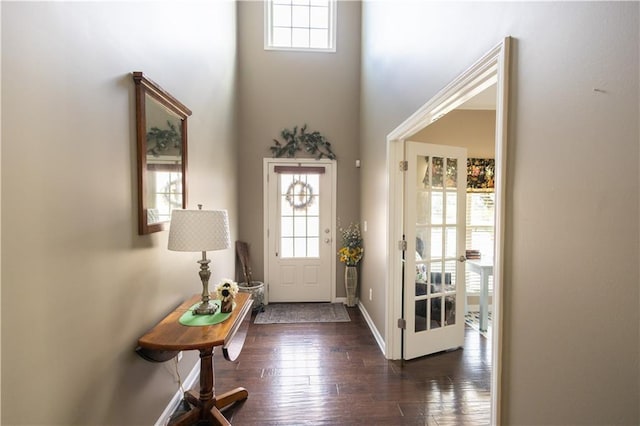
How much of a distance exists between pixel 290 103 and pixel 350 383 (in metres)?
3.54

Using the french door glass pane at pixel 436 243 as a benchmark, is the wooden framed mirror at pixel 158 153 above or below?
above

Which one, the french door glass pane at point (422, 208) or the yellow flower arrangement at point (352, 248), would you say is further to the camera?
the yellow flower arrangement at point (352, 248)

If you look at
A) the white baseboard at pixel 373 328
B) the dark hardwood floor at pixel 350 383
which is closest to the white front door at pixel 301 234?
the white baseboard at pixel 373 328

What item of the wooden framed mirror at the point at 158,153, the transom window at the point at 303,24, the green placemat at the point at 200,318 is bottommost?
the green placemat at the point at 200,318

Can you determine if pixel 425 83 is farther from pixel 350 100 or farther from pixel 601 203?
pixel 350 100

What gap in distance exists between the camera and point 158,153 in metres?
1.82

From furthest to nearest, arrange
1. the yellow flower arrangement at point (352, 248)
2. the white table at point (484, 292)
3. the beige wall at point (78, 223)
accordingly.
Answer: the yellow flower arrangement at point (352, 248)
the white table at point (484, 292)
the beige wall at point (78, 223)

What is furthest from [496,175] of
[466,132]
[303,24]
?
[303,24]

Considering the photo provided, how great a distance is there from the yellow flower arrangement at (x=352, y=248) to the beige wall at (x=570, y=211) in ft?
9.40

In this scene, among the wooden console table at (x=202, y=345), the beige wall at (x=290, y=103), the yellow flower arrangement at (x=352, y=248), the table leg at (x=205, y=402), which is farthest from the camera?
the beige wall at (x=290, y=103)

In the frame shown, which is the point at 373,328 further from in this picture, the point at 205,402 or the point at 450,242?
the point at 205,402

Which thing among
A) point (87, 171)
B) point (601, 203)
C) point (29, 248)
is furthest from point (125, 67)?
point (601, 203)

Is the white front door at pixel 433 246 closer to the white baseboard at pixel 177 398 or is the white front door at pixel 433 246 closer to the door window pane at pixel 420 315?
the door window pane at pixel 420 315

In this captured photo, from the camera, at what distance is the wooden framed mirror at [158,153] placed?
63.5 inches
